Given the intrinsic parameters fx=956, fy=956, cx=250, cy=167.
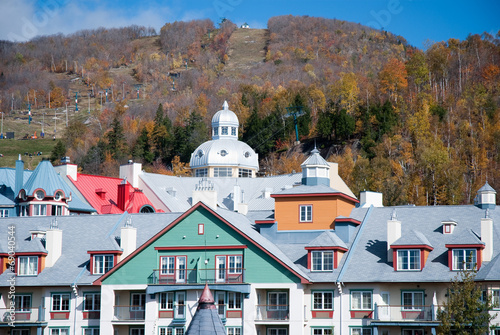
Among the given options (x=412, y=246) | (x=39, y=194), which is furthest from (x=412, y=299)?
(x=39, y=194)

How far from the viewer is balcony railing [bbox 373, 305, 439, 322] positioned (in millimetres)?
56438

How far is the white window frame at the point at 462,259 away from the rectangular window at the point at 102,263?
876 inches

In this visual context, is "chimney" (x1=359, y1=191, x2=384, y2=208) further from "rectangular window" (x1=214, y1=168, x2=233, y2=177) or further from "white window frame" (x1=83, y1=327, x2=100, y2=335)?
"rectangular window" (x1=214, y1=168, x2=233, y2=177)

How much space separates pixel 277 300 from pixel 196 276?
5.42m

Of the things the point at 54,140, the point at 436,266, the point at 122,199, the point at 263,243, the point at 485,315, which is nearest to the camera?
the point at 485,315

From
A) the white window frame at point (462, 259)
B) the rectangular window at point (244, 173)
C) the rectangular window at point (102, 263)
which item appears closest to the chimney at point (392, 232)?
the white window frame at point (462, 259)

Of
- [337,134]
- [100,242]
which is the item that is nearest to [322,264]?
[100,242]

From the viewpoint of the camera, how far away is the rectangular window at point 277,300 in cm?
5956

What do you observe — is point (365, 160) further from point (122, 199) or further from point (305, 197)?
point (305, 197)

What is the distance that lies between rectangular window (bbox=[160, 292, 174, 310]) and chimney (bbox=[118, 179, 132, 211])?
27628mm

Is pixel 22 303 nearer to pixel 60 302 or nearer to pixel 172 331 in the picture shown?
pixel 60 302

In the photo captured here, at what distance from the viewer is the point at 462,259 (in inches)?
2243

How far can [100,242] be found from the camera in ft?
211

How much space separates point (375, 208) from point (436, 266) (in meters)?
8.74
